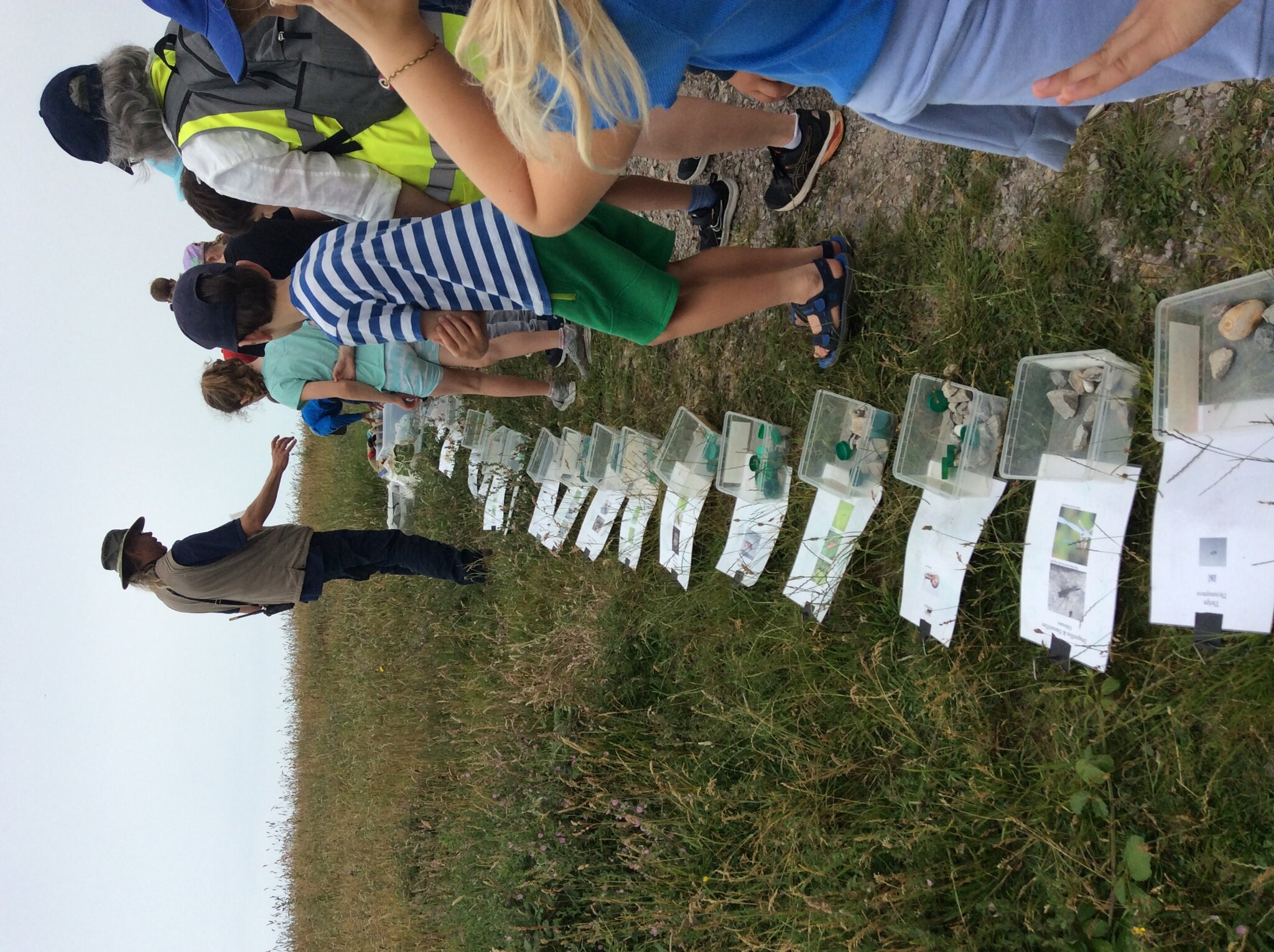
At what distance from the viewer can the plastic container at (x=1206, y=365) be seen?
55.4 inches

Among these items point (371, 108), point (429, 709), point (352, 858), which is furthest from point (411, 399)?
point (352, 858)

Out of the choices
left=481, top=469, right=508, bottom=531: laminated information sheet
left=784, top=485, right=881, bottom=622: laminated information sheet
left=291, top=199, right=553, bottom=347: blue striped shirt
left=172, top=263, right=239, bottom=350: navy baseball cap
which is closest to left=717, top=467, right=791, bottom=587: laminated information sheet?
left=784, top=485, right=881, bottom=622: laminated information sheet

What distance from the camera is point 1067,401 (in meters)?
1.72

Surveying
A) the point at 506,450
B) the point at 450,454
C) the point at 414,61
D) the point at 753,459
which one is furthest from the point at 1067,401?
the point at 450,454

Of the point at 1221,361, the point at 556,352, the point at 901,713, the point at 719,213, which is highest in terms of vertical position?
the point at 719,213

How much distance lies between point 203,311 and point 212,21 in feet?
3.89

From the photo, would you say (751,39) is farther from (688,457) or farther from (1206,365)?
(688,457)

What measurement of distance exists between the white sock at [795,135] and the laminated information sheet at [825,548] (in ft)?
3.87

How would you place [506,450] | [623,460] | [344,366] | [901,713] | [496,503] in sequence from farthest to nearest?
[506,450], [496,503], [344,366], [623,460], [901,713]

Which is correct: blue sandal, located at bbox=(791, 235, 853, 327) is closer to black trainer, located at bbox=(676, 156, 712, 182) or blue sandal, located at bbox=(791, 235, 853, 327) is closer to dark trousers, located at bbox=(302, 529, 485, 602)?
black trainer, located at bbox=(676, 156, 712, 182)

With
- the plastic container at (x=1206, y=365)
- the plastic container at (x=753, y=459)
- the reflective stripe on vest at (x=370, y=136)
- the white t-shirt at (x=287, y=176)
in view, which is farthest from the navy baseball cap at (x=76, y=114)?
the plastic container at (x=1206, y=365)

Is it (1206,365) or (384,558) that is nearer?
(1206,365)

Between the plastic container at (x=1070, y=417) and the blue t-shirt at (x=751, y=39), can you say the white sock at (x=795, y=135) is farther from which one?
the blue t-shirt at (x=751, y=39)

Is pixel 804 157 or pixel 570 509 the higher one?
pixel 804 157
